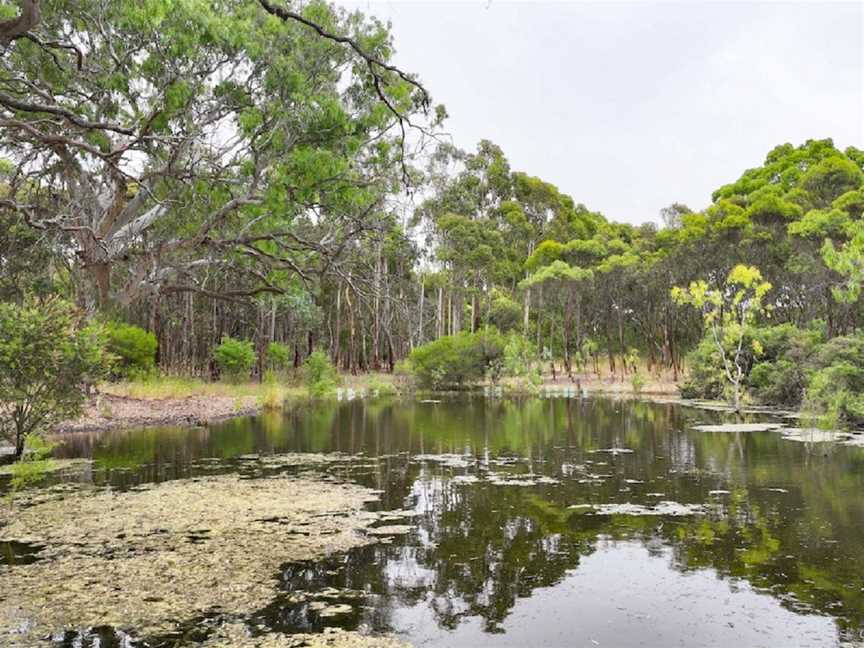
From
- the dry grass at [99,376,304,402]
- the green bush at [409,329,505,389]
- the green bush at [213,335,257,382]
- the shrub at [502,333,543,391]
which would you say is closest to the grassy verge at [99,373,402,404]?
the dry grass at [99,376,304,402]

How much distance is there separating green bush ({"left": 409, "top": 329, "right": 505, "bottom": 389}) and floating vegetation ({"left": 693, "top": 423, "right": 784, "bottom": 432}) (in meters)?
19.2

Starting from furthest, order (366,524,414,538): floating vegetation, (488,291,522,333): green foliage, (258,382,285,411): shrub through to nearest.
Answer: (488,291,522,333): green foliage → (258,382,285,411): shrub → (366,524,414,538): floating vegetation

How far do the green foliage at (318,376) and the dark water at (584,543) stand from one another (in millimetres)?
13305

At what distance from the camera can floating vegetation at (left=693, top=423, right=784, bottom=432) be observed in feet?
56.1

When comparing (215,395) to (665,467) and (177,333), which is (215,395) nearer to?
(177,333)

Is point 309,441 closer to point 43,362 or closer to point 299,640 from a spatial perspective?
point 43,362

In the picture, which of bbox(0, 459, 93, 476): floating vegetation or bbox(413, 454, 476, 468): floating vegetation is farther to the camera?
bbox(413, 454, 476, 468): floating vegetation

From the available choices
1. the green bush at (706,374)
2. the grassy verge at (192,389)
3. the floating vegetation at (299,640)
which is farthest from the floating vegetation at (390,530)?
the green bush at (706,374)

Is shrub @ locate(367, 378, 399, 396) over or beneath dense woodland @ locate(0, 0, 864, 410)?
beneath

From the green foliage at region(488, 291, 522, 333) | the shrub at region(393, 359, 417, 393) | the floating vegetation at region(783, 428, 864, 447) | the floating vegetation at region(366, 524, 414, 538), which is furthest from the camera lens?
the green foliage at region(488, 291, 522, 333)

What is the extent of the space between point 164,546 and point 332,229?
795 centimetres

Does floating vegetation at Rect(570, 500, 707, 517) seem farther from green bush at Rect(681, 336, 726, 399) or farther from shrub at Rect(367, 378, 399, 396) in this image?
shrub at Rect(367, 378, 399, 396)

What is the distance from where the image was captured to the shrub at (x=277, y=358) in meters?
34.4

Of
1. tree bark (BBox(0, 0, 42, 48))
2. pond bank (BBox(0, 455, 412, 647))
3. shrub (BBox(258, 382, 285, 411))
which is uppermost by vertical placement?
tree bark (BBox(0, 0, 42, 48))
